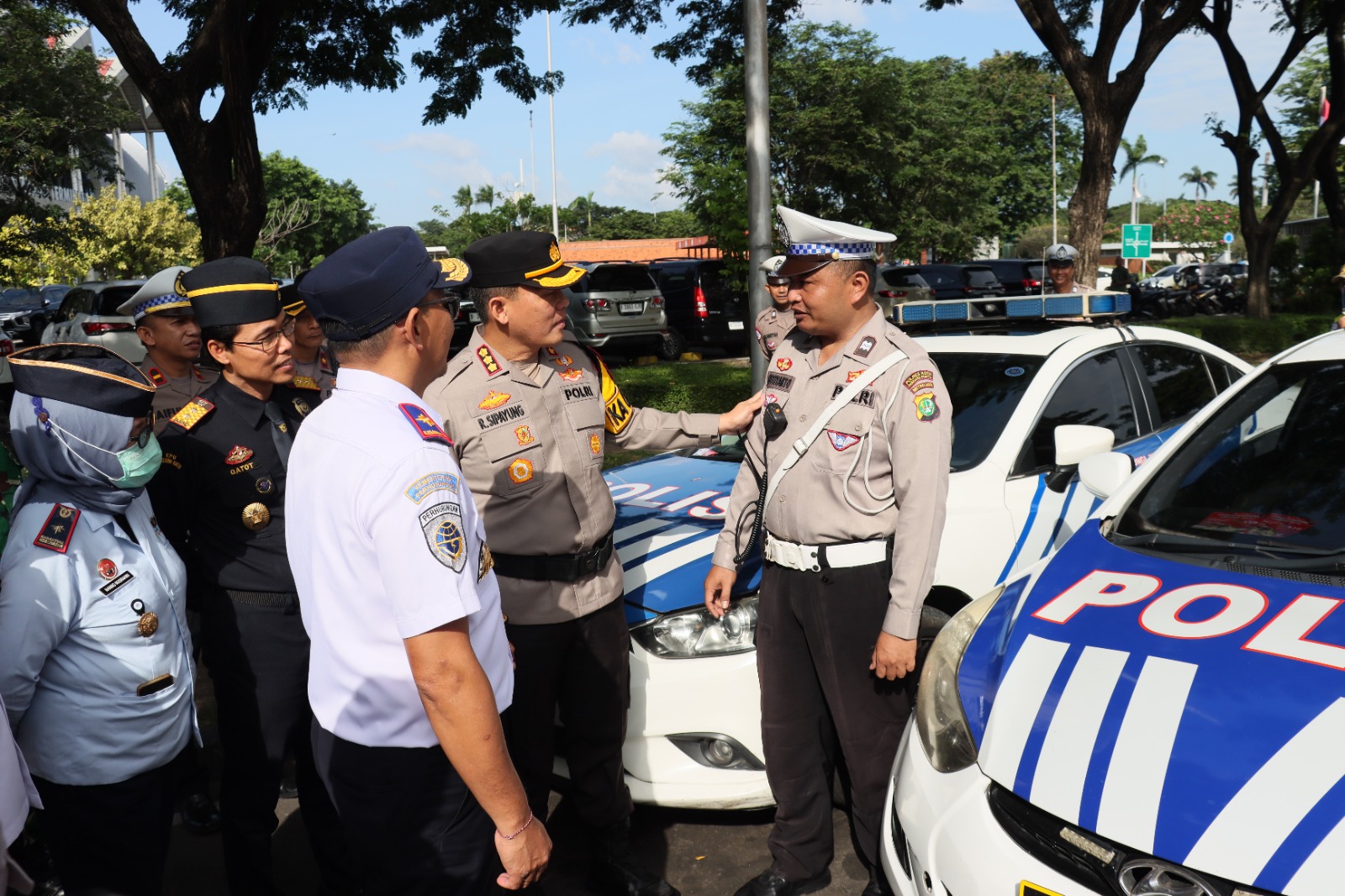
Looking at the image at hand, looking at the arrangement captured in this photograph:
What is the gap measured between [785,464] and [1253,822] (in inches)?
59.1

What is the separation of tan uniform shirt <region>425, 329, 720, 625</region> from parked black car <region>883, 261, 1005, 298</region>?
18.4 m

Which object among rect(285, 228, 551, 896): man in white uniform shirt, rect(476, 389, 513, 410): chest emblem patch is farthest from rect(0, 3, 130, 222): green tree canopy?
rect(285, 228, 551, 896): man in white uniform shirt

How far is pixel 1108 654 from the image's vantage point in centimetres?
219

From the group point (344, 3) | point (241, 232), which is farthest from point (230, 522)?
point (344, 3)

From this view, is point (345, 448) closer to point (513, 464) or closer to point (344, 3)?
point (513, 464)

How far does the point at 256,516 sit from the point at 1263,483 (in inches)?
108

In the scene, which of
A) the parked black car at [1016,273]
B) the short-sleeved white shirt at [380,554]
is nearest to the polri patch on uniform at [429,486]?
the short-sleeved white shirt at [380,554]

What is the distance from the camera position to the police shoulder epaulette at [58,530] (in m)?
2.29

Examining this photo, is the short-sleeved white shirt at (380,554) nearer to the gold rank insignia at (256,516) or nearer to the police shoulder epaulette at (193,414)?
the gold rank insignia at (256,516)

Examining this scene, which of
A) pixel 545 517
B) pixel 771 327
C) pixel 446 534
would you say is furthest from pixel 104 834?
pixel 771 327

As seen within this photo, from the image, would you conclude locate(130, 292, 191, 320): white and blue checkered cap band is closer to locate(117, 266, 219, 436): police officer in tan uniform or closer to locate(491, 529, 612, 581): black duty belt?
locate(117, 266, 219, 436): police officer in tan uniform

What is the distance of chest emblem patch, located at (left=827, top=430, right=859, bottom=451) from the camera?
2.86 metres

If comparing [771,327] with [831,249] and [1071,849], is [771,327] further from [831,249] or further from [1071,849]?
[1071,849]

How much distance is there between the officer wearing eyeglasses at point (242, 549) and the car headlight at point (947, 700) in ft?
5.69
